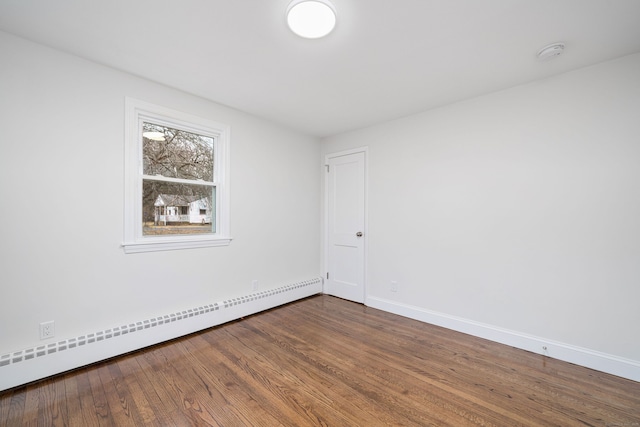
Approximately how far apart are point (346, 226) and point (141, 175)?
268 cm

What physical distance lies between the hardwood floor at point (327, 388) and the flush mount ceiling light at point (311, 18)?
2.53 m

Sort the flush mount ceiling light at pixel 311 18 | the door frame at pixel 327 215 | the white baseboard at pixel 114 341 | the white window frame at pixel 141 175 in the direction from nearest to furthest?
the flush mount ceiling light at pixel 311 18
the white baseboard at pixel 114 341
the white window frame at pixel 141 175
the door frame at pixel 327 215

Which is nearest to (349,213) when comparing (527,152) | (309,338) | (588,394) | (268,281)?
(268,281)

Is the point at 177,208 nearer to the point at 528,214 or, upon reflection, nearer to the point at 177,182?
the point at 177,182

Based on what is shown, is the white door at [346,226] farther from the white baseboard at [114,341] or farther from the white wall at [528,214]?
the white baseboard at [114,341]

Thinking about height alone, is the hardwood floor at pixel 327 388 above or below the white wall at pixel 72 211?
below

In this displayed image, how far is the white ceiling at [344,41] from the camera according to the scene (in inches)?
66.4

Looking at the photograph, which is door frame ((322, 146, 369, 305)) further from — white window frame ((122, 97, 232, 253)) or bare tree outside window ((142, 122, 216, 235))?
bare tree outside window ((142, 122, 216, 235))

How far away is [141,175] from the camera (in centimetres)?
256

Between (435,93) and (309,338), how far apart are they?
2858mm

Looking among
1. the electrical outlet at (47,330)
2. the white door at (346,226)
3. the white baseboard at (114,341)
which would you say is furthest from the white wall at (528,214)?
the electrical outlet at (47,330)

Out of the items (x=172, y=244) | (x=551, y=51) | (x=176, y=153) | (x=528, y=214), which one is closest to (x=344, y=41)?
(x=551, y=51)

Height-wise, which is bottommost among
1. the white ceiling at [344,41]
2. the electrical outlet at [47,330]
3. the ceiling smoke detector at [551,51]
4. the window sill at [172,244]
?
the electrical outlet at [47,330]

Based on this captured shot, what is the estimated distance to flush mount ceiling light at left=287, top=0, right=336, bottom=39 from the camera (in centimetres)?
166
